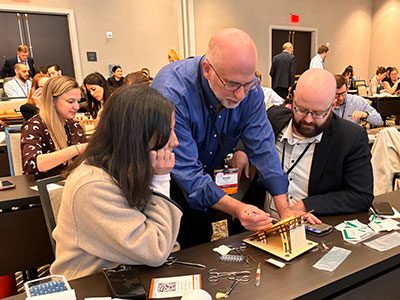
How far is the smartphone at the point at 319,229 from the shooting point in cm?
121

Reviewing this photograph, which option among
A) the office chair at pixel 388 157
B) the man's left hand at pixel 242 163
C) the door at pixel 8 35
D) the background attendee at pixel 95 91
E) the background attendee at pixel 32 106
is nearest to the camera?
the man's left hand at pixel 242 163

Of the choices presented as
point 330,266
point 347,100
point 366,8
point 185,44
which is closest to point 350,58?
point 366,8

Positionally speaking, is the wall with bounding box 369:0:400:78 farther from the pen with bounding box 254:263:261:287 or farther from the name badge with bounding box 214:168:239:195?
the pen with bounding box 254:263:261:287

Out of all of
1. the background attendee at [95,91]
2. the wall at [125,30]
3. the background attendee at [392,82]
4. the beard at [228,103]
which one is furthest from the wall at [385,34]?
the beard at [228,103]

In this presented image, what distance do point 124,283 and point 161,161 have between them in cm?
36

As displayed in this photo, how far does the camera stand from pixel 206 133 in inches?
61.2

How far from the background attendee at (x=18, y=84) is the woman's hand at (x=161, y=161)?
5.24 meters

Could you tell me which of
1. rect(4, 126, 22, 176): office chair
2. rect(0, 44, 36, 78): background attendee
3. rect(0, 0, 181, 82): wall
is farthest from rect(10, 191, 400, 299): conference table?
rect(0, 0, 181, 82): wall

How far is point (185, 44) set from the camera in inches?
288

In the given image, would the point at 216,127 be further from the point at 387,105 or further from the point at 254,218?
the point at 387,105

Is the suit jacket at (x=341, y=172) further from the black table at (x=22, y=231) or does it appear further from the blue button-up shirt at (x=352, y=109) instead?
the blue button-up shirt at (x=352, y=109)

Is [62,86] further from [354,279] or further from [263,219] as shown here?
[354,279]

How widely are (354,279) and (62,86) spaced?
2.01 m

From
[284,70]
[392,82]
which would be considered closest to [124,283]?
[284,70]
